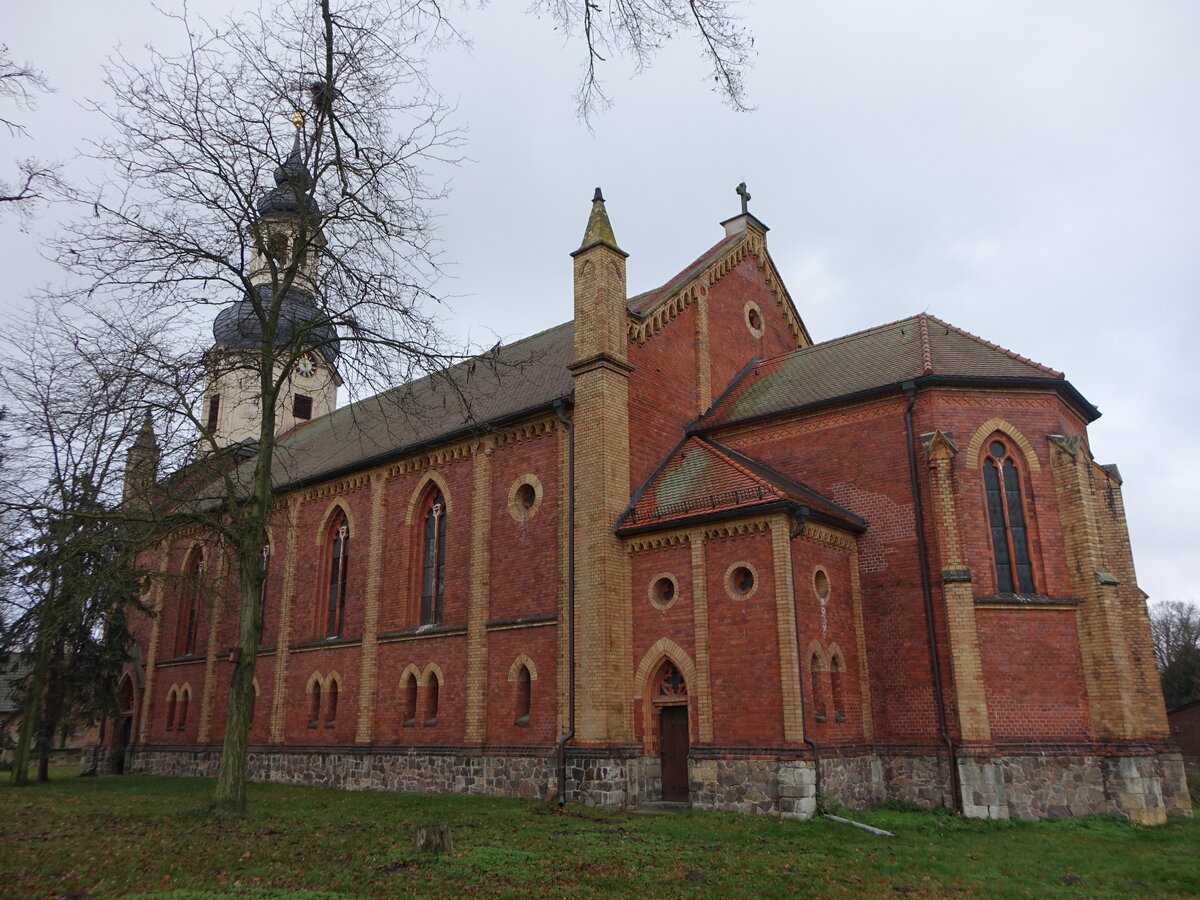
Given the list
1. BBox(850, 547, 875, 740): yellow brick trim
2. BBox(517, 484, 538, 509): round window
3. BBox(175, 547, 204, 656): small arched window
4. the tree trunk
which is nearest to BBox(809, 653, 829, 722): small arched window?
BBox(850, 547, 875, 740): yellow brick trim

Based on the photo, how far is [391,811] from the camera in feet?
56.3

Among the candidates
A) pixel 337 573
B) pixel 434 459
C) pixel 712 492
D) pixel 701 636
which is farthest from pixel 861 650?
pixel 337 573

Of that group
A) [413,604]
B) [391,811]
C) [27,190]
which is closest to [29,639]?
[413,604]

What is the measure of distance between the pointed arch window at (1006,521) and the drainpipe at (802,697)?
13.9 ft

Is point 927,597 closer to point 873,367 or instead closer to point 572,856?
point 873,367

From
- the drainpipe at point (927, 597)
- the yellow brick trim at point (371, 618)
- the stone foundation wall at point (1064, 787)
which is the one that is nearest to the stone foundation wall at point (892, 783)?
the stone foundation wall at point (1064, 787)

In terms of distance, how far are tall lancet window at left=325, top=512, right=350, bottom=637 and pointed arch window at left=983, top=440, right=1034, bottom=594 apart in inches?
674

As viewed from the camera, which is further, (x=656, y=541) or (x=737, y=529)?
(x=656, y=541)

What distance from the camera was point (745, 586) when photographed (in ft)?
57.9

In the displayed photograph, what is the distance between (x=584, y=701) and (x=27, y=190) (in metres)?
12.8

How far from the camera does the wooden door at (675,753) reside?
59.2 feet

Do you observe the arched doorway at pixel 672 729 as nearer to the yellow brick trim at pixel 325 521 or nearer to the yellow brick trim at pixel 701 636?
the yellow brick trim at pixel 701 636

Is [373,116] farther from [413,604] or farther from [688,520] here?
[413,604]

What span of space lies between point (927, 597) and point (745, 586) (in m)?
3.75
